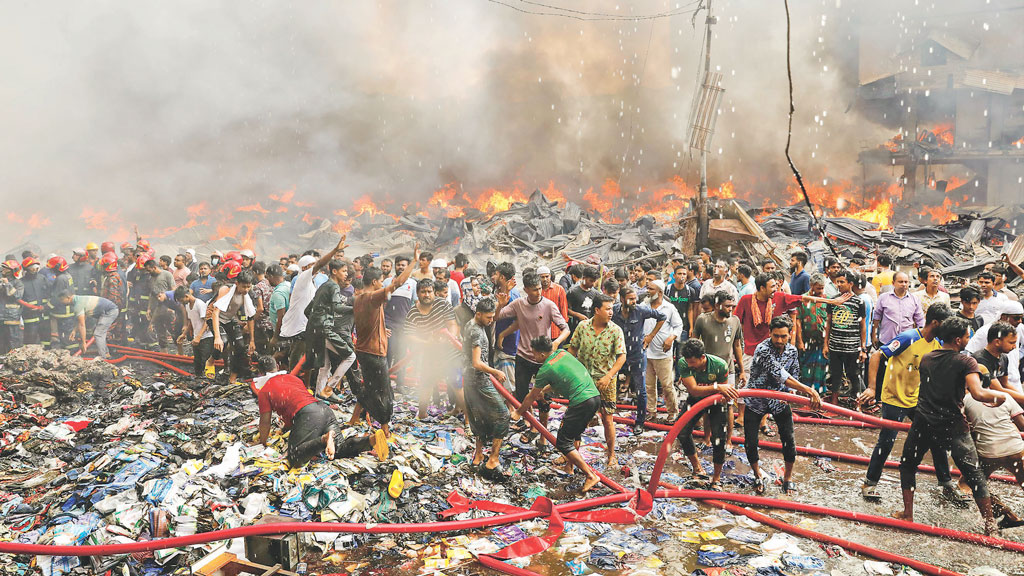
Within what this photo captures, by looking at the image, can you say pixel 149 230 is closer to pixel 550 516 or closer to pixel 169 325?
pixel 169 325

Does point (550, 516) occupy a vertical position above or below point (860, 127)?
below

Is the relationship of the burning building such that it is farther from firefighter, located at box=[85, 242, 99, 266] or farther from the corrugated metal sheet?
firefighter, located at box=[85, 242, 99, 266]

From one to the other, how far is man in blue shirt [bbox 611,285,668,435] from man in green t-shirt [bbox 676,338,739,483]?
4.18ft

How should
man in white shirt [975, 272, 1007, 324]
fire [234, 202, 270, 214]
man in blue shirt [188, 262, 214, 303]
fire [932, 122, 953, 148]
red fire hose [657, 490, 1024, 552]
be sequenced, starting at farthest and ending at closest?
1. fire [932, 122, 953, 148]
2. fire [234, 202, 270, 214]
3. man in blue shirt [188, 262, 214, 303]
4. man in white shirt [975, 272, 1007, 324]
5. red fire hose [657, 490, 1024, 552]

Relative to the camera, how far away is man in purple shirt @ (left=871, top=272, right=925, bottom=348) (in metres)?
7.20

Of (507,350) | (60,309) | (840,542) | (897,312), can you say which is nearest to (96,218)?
(60,309)

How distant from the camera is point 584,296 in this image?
8023 mm

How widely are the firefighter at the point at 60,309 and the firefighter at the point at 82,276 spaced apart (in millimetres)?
637

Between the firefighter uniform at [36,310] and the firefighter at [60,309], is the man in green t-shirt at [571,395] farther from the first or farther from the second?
the firefighter uniform at [36,310]

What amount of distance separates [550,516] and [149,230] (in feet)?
85.5

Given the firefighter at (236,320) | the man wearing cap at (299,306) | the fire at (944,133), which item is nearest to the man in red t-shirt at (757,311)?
the man wearing cap at (299,306)

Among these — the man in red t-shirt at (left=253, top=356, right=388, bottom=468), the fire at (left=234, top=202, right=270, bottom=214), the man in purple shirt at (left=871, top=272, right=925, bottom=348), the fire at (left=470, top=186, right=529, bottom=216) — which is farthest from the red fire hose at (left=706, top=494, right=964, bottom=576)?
the fire at (left=470, top=186, right=529, bottom=216)

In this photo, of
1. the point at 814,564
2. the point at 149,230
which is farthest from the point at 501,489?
the point at 149,230

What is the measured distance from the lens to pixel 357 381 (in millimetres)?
6930
